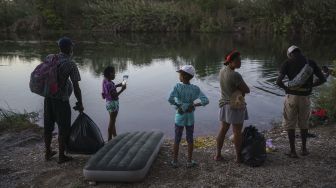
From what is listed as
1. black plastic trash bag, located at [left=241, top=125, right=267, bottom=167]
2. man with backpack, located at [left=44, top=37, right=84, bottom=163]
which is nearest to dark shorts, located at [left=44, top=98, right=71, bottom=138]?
man with backpack, located at [left=44, top=37, right=84, bottom=163]

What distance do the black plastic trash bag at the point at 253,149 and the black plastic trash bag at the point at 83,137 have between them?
2.32 m

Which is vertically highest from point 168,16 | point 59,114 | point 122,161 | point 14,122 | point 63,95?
point 168,16

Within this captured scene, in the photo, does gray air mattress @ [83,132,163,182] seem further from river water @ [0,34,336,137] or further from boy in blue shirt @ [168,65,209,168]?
river water @ [0,34,336,137]

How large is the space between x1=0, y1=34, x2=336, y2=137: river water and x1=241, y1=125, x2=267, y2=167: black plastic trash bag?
4.18m

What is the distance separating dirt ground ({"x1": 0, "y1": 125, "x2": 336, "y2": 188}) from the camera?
623cm

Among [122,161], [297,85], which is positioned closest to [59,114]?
[122,161]

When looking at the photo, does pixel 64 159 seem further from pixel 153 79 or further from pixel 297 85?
pixel 153 79

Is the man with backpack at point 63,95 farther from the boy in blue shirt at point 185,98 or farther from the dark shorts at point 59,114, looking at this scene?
the boy in blue shirt at point 185,98

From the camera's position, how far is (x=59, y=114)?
23.0 feet

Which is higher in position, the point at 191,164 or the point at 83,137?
the point at 83,137

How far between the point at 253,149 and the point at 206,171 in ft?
2.61

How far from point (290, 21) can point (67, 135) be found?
136 ft

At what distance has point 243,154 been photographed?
22.9ft

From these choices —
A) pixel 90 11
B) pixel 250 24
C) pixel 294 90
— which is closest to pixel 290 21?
pixel 250 24
